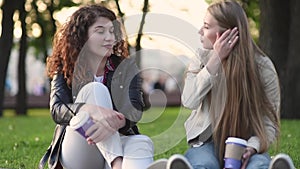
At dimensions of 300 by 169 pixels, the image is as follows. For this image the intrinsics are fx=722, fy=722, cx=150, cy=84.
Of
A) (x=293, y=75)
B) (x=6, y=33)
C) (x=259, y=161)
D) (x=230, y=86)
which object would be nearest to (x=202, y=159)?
(x=259, y=161)

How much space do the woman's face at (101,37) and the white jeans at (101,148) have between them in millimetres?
377

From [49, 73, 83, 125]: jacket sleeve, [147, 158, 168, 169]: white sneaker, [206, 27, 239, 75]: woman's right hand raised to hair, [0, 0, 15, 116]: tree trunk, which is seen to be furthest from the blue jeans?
[0, 0, 15, 116]: tree trunk

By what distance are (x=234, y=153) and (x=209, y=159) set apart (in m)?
0.22

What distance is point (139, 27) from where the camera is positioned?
482 cm

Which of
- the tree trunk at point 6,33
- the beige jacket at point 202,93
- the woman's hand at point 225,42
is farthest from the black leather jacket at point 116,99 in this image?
the tree trunk at point 6,33

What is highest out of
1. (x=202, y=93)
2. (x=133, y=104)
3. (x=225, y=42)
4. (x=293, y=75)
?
(x=225, y=42)

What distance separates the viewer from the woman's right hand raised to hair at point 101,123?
4.41 m

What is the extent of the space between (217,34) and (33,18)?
20.0 metres

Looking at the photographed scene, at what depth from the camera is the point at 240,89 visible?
4.52 metres

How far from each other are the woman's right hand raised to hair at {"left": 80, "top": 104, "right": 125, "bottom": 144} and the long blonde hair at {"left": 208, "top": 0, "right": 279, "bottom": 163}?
0.64 metres

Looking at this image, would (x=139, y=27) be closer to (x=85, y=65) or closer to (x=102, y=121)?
(x=85, y=65)

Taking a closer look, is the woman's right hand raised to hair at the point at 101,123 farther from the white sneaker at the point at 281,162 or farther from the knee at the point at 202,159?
the white sneaker at the point at 281,162

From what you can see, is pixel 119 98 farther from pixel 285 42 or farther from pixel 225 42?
pixel 285 42

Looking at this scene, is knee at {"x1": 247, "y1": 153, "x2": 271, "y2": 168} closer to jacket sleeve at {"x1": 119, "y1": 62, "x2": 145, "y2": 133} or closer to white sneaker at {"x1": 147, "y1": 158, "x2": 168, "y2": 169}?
white sneaker at {"x1": 147, "y1": 158, "x2": 168, "y2": 169}
